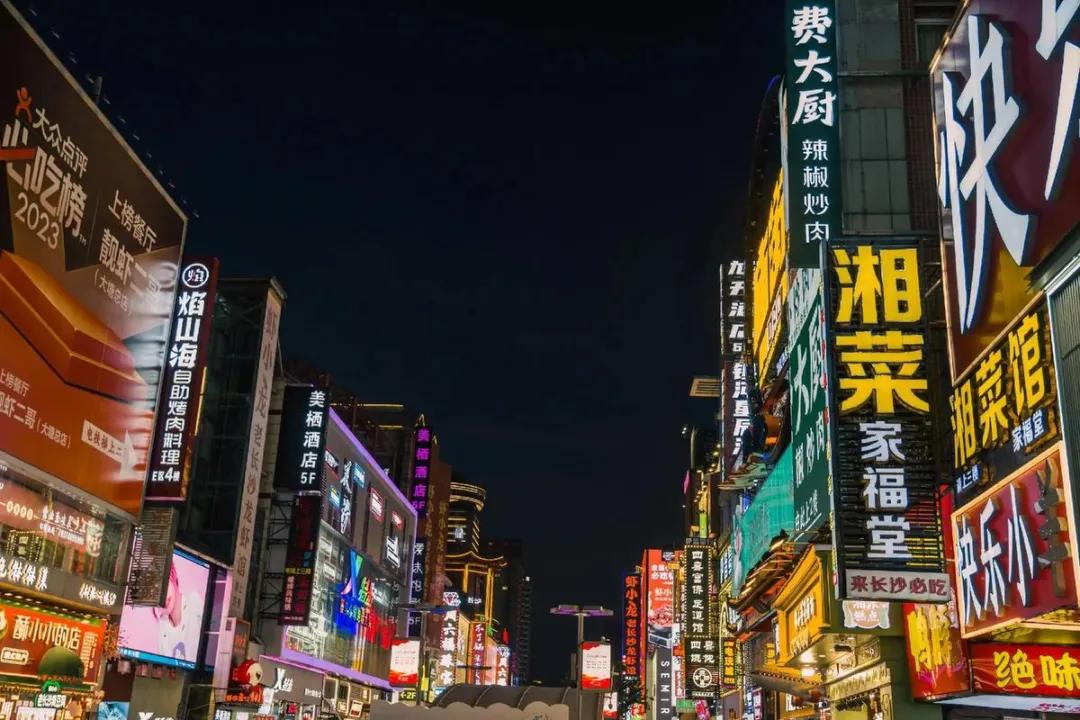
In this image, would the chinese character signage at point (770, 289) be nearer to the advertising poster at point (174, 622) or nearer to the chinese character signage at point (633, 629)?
the advertising poster at point (174, 622)

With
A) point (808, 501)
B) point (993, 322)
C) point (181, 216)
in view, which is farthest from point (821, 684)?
point (181, 216)

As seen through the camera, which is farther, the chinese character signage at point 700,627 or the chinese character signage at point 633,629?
the chinese character signage at point 633,629

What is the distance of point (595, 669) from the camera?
2253 centimetres

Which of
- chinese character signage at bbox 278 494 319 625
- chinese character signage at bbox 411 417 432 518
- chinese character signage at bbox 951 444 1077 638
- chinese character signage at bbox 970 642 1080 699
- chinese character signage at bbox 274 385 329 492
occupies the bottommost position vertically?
chinese character signage at bbox 970 642 1080 699

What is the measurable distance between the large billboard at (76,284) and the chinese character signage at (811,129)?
15.6 metres

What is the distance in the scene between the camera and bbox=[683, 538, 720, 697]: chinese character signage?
43.4 m

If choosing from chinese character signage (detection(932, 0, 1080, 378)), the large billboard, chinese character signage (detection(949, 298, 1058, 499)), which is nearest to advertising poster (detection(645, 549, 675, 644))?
the large billboard

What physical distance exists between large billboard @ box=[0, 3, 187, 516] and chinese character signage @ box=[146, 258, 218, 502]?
119 inches

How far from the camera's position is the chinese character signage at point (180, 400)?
93.8ft

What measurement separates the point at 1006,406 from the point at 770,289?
67.1 ft

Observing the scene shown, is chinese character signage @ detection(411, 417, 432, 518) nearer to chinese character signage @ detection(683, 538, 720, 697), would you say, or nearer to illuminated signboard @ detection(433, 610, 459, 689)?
illuminated signboard @ detection(433, 610, 459, 689)

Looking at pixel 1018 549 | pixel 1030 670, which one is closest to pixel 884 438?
pixel 1030 670

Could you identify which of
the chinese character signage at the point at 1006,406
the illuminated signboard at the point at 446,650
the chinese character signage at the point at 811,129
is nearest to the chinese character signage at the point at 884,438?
the chinese character signage at the point at 1006,406

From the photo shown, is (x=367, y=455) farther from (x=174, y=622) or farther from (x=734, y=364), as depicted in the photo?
(x=734, y=364)
